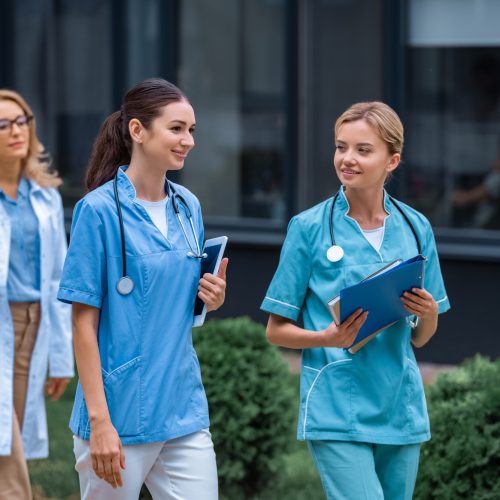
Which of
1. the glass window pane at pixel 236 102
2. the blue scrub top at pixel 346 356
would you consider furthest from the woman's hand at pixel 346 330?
the glass window pane at pixel 236 102

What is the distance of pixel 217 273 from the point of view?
13.0 feet

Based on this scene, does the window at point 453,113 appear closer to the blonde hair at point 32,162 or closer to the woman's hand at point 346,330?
the blonde hair at point 32,162

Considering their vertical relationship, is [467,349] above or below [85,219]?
below

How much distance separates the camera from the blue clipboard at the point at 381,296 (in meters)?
3.84

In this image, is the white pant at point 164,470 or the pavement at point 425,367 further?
the pavement at point 425,367

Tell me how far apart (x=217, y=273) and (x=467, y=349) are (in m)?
6.04

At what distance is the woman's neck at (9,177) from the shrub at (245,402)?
3.74 ft

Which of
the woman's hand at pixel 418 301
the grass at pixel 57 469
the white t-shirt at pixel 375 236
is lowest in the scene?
the grass at pixel 57 469

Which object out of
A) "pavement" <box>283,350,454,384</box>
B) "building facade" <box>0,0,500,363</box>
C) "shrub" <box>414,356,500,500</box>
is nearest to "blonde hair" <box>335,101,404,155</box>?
"shrub" <box>414,356,500,500</box>

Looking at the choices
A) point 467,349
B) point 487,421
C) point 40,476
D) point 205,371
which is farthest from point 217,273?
point 467,349

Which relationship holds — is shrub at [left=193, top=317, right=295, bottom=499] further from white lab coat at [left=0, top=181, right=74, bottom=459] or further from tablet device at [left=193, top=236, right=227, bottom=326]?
tablet device at [left=193, top=236, right=227, bottom=326]

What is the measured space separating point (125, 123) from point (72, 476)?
10.1 ft

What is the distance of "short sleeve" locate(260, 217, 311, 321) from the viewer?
13.6 ft

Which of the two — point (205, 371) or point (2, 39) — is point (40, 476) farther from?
point (2, 39)
